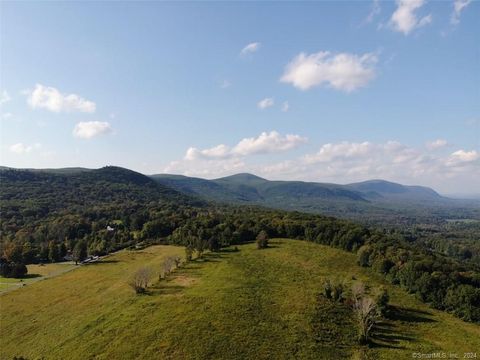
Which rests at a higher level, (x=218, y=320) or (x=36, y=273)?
(x=218, y=320)

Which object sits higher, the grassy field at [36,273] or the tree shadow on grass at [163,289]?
the tree shadow on grass at [163,289]

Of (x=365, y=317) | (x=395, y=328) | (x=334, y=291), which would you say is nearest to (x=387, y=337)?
(x=365, y=317)

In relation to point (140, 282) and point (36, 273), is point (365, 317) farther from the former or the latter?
point (36, 273)

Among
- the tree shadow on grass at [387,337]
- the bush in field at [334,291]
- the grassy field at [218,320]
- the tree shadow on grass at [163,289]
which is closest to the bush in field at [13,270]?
the grassy field at [218,320]

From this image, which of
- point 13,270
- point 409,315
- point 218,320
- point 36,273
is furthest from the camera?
point 36,273

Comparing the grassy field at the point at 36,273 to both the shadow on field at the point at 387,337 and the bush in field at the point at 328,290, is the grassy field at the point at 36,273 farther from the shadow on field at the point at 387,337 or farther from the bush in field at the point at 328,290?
the shadow on field at the point at 387,337
